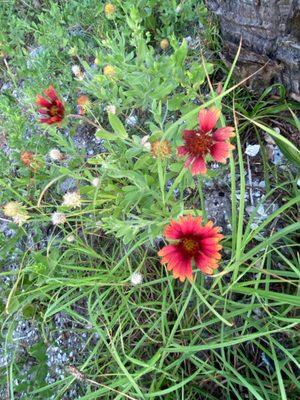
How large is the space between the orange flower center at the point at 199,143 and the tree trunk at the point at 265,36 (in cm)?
40

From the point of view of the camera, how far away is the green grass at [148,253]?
1.06 meters

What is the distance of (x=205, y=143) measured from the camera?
0.97 meters

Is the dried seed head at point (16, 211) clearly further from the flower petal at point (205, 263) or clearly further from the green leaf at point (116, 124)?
the flower petal at point (205, 263)

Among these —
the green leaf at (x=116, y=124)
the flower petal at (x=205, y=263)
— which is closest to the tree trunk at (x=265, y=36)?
the green leaf at (x=116, y=124)

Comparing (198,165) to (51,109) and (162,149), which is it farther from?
(51,109)

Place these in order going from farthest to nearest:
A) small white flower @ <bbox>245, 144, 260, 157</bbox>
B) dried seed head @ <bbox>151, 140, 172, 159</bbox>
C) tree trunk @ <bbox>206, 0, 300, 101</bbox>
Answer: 1. small white flower @ <bbox>245, 144, 260, 157</bbox>
2. tree trunk @ <bbox>206, 0, 300, 101</bbox>
3. dried seed head @ <bbox>151, 140, 172, 159</bbox>

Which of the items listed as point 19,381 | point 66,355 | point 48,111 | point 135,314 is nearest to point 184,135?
point 48,111

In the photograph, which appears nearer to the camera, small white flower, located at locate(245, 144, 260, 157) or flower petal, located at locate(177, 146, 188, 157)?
flower petal, located at locate(177, 146, 188, 157)

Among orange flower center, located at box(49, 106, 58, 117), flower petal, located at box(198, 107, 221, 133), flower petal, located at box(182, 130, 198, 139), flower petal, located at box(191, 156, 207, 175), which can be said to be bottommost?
flower petal, located at box(191, 156, 207, 175)

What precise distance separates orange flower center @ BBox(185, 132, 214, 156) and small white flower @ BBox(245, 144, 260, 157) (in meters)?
0.42

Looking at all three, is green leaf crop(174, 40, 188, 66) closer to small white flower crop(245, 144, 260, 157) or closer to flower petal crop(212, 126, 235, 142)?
flower petal crop(212, 126, 235, 142)

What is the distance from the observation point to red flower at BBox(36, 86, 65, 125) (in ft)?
3.76

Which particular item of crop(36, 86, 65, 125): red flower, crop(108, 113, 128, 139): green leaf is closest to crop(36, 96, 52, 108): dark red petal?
crop(36, 86, 65, 125): red flower

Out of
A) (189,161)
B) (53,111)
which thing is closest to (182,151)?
(189,161)
